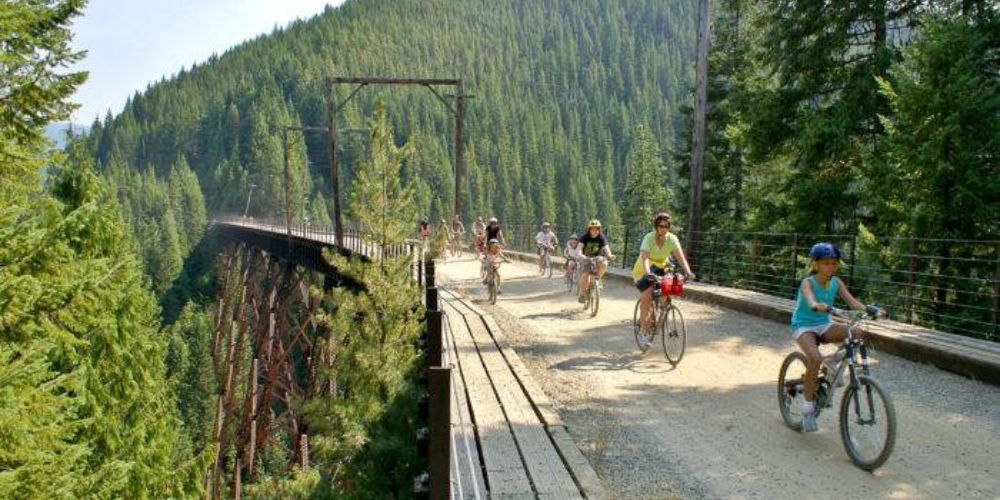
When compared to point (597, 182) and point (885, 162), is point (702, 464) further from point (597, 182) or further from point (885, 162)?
point (597, 182)

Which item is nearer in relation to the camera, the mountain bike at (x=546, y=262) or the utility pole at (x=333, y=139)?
the utility pole at (x=333, y=139)

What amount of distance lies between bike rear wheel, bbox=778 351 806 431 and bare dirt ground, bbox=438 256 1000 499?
0.11 m

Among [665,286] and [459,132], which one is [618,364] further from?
[459,132]

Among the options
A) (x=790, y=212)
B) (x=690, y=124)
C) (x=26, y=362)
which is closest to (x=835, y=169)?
(x=790, y=212)

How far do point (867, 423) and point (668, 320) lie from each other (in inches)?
149

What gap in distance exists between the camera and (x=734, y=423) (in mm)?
6324

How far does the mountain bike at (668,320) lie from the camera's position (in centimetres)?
880

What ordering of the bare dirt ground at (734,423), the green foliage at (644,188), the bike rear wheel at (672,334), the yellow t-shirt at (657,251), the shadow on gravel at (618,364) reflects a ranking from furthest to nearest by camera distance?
the green foliage at (644,188) < the yellow t-shirt at (657,251) < the bike rear wheel at (672,334) < the shadow on gravel at (618,364) < the bare dirt ground at (734,423)

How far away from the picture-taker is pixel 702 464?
5.30 metres

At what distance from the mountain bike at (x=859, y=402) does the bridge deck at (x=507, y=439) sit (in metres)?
2.03

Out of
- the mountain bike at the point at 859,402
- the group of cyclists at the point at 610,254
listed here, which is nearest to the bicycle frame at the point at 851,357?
the mountain bike at the point at 859,402

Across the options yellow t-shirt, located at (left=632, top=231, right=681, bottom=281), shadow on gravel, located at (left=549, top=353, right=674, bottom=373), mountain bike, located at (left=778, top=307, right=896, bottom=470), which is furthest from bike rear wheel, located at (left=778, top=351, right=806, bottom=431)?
yellow t-shirt, located at (left=632, top=231, right=681, bottom=281)

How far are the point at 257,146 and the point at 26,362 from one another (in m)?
151

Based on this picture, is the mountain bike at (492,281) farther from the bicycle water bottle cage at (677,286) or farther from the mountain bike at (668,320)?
the bicycle water bottle cage at (677,286)
